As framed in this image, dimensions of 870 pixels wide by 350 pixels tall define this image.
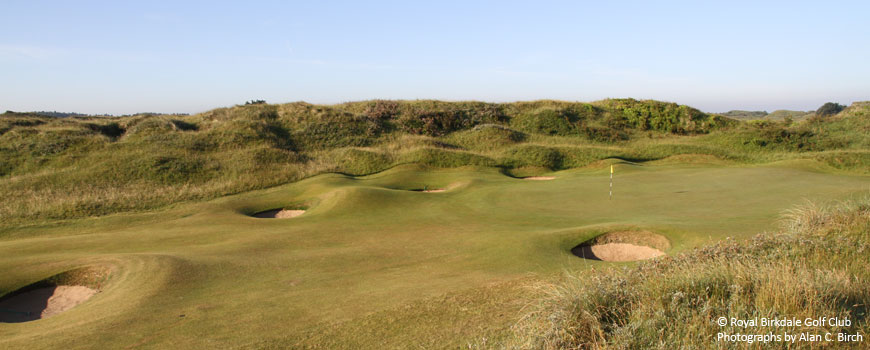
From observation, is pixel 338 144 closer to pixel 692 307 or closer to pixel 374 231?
pixel 374 231

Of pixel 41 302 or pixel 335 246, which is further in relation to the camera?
pixel 335 246

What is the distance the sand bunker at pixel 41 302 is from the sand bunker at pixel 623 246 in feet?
34.7

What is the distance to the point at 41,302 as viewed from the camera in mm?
9734

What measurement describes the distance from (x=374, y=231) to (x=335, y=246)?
5.61ft

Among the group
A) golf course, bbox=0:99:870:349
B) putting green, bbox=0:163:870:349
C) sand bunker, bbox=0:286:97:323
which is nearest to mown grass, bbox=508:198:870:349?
golf course, bbox=0:99:870:349

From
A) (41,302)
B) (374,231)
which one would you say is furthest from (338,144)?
(41,302)

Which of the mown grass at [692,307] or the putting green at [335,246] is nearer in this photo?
the mown grass at [692,307]

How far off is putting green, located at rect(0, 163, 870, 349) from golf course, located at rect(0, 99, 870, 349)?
0.06 meters

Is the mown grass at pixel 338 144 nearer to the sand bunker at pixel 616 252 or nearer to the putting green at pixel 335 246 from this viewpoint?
the putting green at pixel 335 246

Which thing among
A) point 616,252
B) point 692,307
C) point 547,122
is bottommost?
point 616,252

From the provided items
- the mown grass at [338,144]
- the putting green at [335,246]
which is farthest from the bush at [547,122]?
the putting green at [335,246]

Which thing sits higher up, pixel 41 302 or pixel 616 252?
pixel 616 252

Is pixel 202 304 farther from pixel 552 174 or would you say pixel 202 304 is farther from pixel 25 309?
pixel 552 174

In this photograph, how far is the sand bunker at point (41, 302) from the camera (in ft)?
30.2
